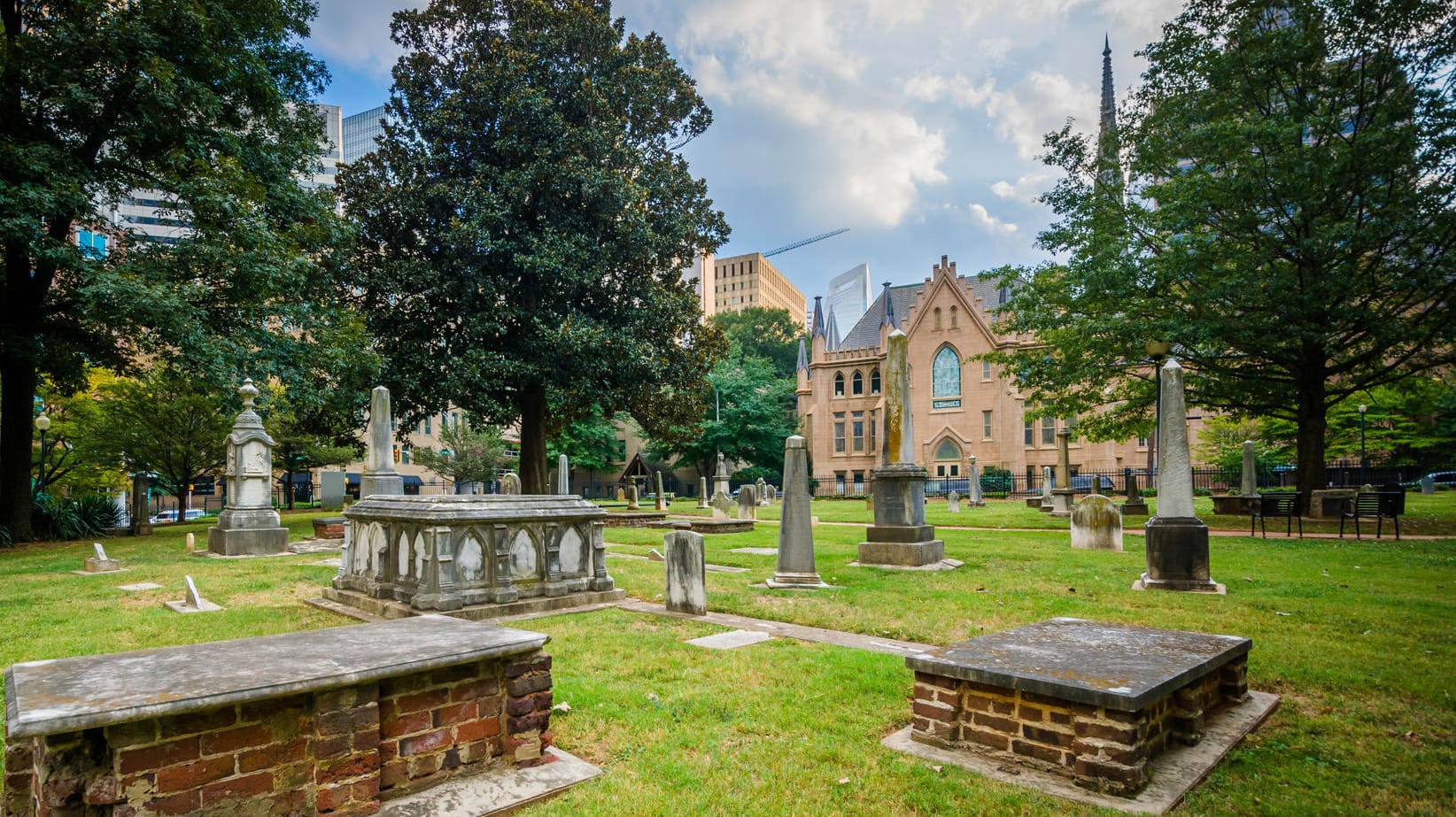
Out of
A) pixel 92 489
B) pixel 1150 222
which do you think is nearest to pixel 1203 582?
pixel 1150 222

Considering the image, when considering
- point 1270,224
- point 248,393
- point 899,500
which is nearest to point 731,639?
point 899,500

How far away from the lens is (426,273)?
18.8 meters

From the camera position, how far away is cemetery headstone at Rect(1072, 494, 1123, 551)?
13922 mm

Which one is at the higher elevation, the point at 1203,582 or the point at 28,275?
A: the point at 28,275

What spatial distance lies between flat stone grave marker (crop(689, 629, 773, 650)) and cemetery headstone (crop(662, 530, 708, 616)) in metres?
0.93

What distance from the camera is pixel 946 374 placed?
49.4 metres

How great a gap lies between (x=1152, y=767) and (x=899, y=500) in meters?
8.17

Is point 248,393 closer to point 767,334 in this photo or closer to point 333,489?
point 333,489

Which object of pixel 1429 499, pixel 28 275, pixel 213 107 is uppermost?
pixel 213 107

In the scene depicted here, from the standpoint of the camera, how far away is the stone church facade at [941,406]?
152ft

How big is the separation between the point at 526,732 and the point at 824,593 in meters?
5.94

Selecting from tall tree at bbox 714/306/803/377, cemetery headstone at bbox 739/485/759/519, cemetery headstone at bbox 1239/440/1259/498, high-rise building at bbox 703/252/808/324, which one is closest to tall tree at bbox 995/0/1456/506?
cemetery headstone at bbox 1239/440/1259/498

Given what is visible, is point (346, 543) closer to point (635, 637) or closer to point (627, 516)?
point (635, 637)

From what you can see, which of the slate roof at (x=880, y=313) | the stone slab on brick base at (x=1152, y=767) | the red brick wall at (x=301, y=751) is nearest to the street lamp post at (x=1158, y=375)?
the stone slab on brick base at (x=1152, y=767)
